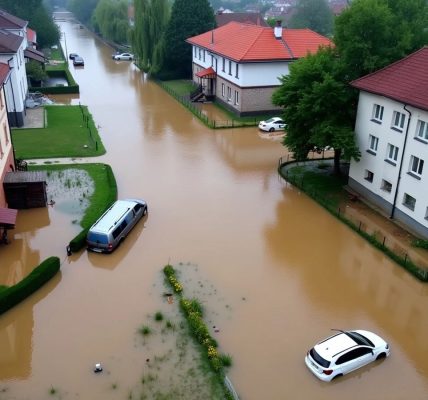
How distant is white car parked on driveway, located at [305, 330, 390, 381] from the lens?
15492 millimetres

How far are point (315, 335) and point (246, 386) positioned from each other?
3673 millimetres

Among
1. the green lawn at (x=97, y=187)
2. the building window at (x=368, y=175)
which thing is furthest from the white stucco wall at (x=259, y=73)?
the building window at (x=368, y=175)

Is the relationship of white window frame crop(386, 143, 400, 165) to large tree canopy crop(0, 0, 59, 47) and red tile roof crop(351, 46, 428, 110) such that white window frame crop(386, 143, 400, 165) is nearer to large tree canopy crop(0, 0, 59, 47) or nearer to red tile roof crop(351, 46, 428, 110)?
red tile roof crop(351, 46, 428, 110)

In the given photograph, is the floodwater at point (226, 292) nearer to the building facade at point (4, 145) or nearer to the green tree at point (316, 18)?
the building facade at point (4, 145)

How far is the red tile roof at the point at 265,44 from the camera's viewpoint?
44406mm

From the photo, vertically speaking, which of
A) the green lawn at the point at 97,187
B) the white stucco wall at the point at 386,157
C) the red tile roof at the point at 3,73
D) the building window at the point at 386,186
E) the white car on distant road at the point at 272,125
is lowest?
the green lawn at the point at 97,187

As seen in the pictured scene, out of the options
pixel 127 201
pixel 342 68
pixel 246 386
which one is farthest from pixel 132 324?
pixel 342 68

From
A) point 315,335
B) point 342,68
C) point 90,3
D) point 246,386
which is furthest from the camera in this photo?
point 90,3

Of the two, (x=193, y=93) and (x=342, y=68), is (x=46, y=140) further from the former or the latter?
(x=342, y=68)

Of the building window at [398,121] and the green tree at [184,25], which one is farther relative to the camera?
the green tree at [184,25]

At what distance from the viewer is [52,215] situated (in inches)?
1035

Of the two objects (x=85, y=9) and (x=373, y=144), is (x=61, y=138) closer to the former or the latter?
(x=373, y=144)

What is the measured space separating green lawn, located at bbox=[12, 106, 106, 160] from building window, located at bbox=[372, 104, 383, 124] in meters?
19.8

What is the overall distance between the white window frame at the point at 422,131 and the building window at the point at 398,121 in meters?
1.22
